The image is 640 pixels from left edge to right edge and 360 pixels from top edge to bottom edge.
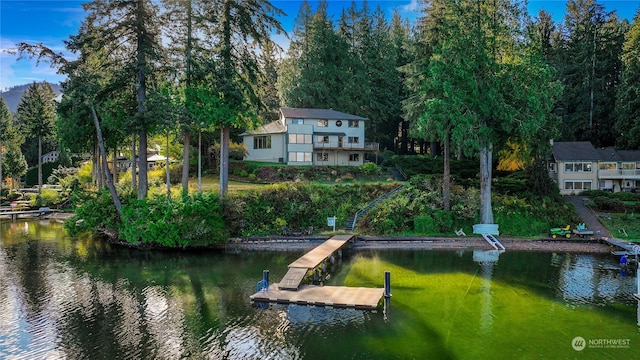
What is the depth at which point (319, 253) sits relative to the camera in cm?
2438

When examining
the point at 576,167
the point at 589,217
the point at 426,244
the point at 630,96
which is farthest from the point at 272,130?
the point at 630,96

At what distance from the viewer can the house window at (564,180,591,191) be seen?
4681cm

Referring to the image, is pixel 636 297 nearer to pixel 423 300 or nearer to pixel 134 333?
pixel 423 300

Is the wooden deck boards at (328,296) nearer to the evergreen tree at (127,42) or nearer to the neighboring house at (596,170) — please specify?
the evergreen tree at (127,42)

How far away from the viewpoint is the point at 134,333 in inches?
596

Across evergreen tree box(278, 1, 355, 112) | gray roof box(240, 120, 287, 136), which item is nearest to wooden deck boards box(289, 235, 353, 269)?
gray roof box(240, 120, 287, 136)

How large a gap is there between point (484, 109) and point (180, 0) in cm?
2267

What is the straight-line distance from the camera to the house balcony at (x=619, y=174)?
4569cm

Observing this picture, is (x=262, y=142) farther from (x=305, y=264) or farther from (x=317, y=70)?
(x=305, y=264)

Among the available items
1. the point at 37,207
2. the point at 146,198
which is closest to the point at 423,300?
the point at 146,198

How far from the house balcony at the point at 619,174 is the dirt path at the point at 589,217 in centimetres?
671

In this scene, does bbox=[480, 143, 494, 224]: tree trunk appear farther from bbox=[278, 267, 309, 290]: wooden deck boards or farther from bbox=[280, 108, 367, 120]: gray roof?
bbox=[280, 108, 367, 120]: gray roof

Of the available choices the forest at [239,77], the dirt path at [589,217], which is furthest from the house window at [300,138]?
the dirt path at [589,217]

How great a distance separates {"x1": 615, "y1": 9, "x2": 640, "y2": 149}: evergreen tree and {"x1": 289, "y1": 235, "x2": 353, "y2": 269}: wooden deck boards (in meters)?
36.4
